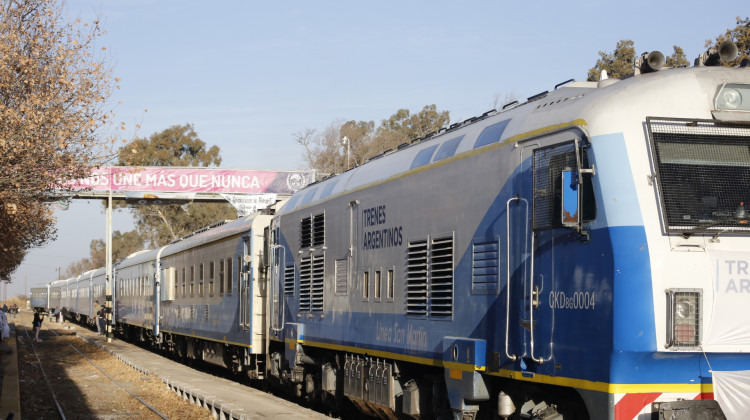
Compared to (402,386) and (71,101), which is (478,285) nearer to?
(402,386)

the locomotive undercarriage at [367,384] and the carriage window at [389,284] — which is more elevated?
the carriage window at [389,284]

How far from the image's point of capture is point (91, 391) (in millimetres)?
21328

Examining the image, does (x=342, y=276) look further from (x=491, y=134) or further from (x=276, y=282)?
(x=491, y=134)

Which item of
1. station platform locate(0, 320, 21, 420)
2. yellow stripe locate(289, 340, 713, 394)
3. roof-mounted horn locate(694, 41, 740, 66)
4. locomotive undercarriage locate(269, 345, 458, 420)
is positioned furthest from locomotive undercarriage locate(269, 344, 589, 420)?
station platform locate(0, 320, 21, 420)

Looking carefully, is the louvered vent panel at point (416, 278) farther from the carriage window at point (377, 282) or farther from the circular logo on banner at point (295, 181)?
the circular logo on banner at point (295, 181)

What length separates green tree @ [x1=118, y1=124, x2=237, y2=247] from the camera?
67750 millimetres

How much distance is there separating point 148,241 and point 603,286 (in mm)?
71988

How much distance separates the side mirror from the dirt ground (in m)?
10.4

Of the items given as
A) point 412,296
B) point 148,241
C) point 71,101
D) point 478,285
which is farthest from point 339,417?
point 148,241

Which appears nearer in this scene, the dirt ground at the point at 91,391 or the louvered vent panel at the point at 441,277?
the louvered vent panel at the point at 441,277

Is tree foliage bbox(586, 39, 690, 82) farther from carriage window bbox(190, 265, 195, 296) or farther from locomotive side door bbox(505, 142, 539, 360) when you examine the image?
locomotive side door bbox(505, 142, 539, 360)

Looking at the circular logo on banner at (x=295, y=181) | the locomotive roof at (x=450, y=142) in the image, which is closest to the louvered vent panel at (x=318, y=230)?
the locomotive roof at (x=450, y=142)

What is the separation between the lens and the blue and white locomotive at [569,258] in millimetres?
6898

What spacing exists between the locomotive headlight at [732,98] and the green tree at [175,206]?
61.5 metres
